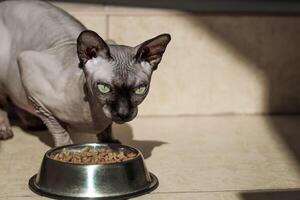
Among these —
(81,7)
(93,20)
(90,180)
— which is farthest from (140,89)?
(81,7)

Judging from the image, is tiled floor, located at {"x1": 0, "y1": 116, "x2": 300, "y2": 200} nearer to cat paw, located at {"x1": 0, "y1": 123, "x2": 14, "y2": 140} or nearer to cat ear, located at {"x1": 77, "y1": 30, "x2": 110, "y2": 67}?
cat paw, located at {"x1": 0, "y1": 123, "x2": 14, "y2": 140}

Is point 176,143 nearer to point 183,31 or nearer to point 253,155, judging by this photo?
point 253,155

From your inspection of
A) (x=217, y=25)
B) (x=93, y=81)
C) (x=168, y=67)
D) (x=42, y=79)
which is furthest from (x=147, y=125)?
(x=93, y=81)

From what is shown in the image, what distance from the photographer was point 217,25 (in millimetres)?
3229

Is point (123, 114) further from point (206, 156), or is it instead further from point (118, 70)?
point (206, 156)

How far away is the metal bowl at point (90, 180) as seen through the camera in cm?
213

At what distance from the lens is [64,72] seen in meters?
2.49

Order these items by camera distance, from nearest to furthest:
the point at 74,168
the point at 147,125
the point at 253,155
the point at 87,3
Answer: the point at 74,168 → the point at 253,155 → the point at 147,125 → the point at 87,3

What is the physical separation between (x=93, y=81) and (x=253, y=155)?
2.49 ft

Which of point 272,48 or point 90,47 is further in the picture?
point 272,48

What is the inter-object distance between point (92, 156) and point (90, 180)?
7.4 inches

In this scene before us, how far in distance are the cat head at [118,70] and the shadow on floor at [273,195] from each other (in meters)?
0.43

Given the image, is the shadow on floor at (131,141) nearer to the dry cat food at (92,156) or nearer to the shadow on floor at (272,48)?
the dry cat food at (92,156)

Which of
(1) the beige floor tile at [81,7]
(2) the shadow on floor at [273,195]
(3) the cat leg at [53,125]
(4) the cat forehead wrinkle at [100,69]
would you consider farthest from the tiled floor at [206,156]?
(1) the beige floor tile at [81,7]
